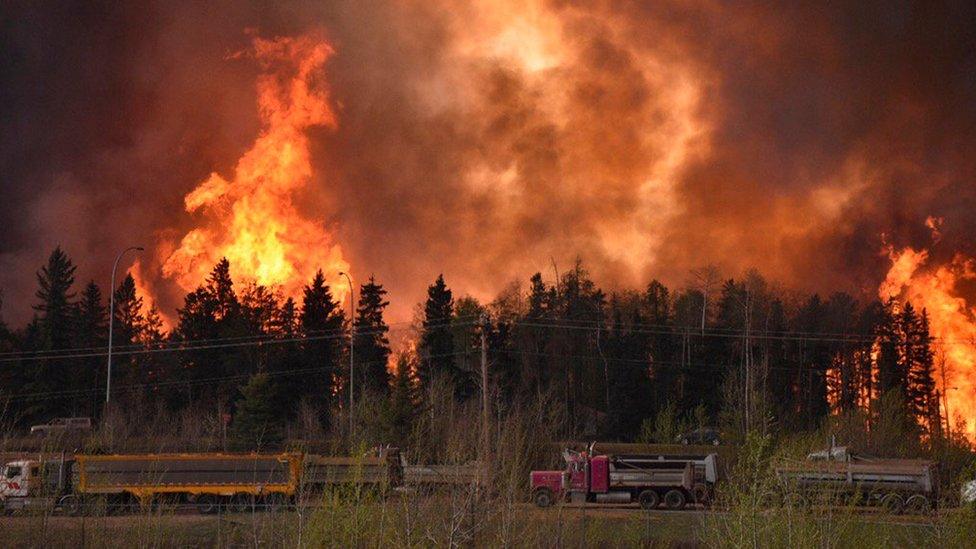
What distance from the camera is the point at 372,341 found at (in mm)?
92000

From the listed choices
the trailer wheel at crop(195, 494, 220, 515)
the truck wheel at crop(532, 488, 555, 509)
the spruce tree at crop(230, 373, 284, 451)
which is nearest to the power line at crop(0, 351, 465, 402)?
the spruce tree at crop(230, 373, 284, 451)

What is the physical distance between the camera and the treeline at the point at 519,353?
276 ft

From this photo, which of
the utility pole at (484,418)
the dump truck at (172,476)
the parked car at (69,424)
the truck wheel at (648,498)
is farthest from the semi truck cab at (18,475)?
the truck wheel at (648,498)

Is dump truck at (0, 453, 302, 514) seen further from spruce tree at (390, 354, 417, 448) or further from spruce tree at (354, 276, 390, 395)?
spruce tree at (354, 276, 390, 395)

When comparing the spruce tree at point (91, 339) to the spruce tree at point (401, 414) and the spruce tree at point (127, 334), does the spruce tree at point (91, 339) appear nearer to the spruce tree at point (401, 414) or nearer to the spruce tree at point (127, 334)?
the spruce tree at point (127, 334)

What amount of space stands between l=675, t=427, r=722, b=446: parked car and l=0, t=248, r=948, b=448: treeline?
1.22m

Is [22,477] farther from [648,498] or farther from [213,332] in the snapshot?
[213,332]

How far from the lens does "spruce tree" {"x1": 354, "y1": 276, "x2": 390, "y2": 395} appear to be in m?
87.4

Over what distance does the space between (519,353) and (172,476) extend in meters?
51.8

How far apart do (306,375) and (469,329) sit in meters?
19.2

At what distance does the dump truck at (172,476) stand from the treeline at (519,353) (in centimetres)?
3139

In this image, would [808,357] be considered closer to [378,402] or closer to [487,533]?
[378,402]

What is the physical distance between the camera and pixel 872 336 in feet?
324

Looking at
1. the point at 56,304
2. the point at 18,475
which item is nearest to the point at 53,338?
the point at 56,304
